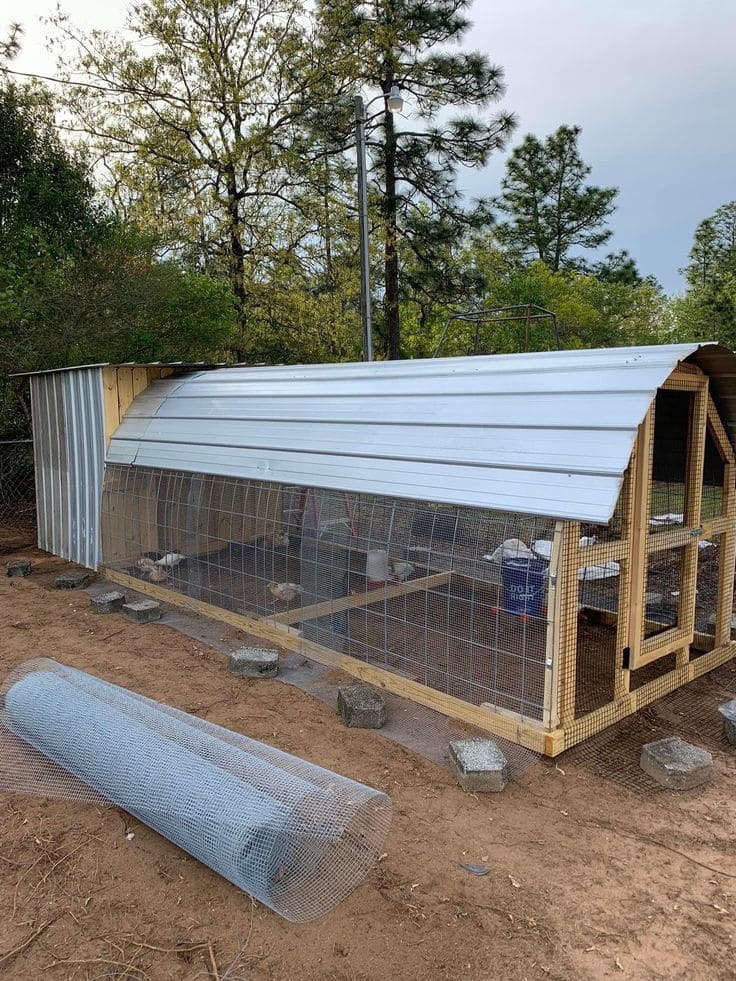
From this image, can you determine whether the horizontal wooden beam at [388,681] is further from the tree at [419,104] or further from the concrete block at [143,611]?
the tree at [419,104]

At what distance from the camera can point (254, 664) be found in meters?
6.03

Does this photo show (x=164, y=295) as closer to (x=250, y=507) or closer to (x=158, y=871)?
(x=250, y=507)

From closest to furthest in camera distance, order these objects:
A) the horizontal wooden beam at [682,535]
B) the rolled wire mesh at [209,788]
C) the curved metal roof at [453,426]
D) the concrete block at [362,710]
→ the rolled wire mesh at [209,788] → the curved metal roof at [453,426] → the concrete block at [362,710] → the horizontal wooden beam at [682,535]

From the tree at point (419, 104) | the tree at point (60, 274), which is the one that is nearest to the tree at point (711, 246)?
the tree at point (419, 104)

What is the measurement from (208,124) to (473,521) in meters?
18.2

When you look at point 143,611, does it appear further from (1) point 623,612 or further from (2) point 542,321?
(2) point 542,321

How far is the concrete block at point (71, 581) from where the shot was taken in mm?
8758

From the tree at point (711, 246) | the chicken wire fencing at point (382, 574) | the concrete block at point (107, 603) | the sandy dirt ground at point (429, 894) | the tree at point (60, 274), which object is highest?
the tree at point (711, 246)

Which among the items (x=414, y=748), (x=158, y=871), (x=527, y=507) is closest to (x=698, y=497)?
(x=527, y=507)

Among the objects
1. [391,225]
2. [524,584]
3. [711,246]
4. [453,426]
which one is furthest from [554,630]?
[711,246]

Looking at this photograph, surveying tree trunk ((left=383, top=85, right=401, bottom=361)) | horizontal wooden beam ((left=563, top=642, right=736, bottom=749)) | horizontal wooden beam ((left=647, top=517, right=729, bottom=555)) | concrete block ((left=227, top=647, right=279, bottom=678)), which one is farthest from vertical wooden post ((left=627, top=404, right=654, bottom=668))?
tree trunk ((left=383, top=85, right=401, bottom=361))

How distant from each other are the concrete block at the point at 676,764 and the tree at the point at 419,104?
Result: 1333 centimetres

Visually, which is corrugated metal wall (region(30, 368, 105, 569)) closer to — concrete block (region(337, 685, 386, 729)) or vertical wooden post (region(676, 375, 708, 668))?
concrete block (region(337, 685, 386, 729))

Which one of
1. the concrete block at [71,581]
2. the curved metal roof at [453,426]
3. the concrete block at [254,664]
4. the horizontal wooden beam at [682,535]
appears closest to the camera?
the curved metal roof at [453,426]
